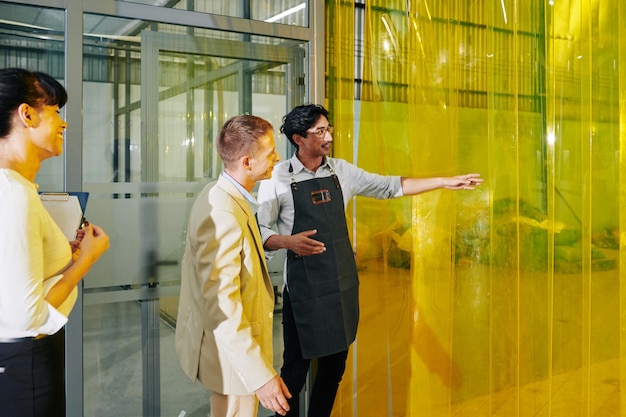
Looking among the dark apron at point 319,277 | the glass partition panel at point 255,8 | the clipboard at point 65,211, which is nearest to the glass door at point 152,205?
the glass partition panel at point 255,8

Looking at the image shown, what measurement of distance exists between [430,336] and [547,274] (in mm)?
631

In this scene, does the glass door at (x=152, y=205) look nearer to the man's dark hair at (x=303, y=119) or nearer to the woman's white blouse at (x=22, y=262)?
the man's dark hair at (x=303, y=119)

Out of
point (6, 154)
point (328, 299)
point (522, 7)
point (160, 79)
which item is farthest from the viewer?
point (522, 7)

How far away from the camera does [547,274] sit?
9.60 feet

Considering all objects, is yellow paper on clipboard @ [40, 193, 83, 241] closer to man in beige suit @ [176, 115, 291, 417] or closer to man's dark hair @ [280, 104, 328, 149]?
man in beige suit @ [176, 115, 291, 417]

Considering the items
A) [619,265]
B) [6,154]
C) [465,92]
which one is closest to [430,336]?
[619,265]

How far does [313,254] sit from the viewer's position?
2.39m

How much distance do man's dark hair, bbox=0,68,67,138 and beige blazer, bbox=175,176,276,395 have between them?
1.58 feet

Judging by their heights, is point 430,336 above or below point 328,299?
below

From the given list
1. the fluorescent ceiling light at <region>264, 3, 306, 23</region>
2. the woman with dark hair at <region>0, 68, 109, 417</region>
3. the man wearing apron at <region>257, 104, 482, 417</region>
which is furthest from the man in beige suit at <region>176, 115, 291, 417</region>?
the fluorescent ceiling light at <region>264, 3, 306, 23</region>

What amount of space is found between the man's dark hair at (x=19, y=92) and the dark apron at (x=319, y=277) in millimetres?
1195

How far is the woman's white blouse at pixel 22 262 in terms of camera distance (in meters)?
1.24

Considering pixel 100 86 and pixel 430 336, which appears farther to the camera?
pixel 430 336

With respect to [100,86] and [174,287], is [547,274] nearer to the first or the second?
[174,287]
